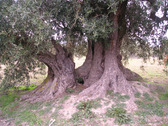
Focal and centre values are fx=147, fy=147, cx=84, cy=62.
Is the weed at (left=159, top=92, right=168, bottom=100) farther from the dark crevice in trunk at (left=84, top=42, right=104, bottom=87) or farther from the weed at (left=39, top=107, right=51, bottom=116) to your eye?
the weed at (left=39, top=107, right=51, bottom=116)

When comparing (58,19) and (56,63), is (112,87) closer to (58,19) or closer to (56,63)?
(56,63)

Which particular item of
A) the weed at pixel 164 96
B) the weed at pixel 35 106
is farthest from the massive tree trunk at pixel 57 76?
the weed at pixel 164 96

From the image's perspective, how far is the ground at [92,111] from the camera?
629 cm

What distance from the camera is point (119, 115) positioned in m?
6.32

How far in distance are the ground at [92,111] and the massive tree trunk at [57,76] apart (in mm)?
613

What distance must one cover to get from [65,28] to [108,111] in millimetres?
4873

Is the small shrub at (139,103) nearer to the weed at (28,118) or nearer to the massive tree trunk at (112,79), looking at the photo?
the massive tree trunk at (112,79)

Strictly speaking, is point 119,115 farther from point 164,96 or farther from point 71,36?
point 71,36

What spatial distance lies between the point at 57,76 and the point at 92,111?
3.79 m

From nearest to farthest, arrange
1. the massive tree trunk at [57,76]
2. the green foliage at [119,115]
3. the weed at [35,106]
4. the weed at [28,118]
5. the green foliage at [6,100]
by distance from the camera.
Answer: the green foliage at [119,115], the weed at [28,118], the weed at [35,106], the green foliage at [6,100], the massive tree trunk at [57,76]

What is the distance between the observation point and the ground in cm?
629

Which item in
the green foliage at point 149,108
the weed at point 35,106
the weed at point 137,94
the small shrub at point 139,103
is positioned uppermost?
the weed at point 137,94

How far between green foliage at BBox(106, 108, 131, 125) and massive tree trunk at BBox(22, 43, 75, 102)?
11.9ft

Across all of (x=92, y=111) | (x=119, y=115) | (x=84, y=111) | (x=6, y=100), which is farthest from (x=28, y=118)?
(x=119, y=115)
